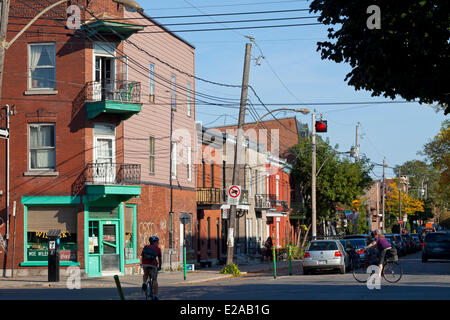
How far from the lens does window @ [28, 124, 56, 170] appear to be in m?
30.0

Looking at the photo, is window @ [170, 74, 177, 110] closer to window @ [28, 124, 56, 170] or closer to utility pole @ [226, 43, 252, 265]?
utility pole @ [226, 43, 252, 265]

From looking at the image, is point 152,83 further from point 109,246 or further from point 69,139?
point 109,246

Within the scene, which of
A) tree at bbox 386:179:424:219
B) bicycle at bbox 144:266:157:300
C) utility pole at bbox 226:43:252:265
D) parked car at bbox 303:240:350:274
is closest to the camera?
bicycle at bbox 144:266:157:300

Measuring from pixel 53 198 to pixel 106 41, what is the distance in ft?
22.5

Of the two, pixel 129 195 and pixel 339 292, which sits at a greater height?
pixel 129 195

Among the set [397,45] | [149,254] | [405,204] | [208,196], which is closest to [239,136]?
[208,196]

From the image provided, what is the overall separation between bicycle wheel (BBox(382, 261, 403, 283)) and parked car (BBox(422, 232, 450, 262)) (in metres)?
18.5

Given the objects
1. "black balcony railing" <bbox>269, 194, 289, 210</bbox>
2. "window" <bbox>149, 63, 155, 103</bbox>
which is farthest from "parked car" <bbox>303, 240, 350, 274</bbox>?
"black balcony railing" <bbox>269, 194, 289, 210</bbox>

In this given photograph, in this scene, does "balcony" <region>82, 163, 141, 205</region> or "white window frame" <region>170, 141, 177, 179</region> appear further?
"white window frame" <region>170, 141, 177, 179</region>

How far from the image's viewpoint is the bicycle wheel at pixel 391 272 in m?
23.6

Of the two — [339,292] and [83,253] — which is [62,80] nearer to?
[83,253]

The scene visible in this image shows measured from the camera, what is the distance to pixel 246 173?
48.4 m

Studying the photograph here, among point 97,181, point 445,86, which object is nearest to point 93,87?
point 97,181

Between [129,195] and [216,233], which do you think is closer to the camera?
[129,195]
